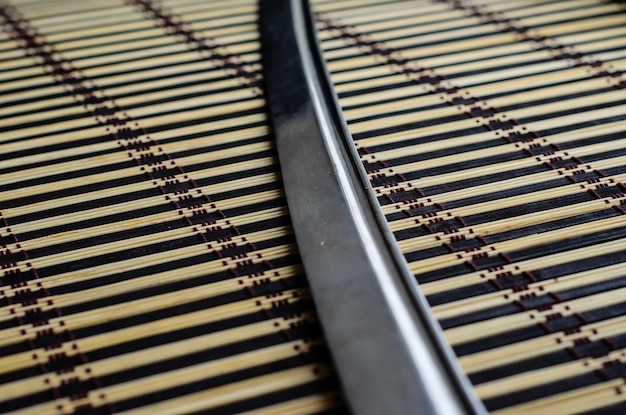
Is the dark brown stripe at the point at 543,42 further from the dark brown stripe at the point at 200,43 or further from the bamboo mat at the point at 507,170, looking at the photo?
the dark brown stripe at the point at 200,43

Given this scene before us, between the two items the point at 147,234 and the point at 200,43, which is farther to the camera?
the point at 200,43

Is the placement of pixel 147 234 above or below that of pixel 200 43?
below

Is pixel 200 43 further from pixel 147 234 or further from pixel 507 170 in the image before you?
pixel 507 170

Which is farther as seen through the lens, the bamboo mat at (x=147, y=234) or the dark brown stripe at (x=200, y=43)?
the dark brown stripe at (x=200, y=43)

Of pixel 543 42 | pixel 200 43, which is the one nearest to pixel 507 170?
pixel 543 42

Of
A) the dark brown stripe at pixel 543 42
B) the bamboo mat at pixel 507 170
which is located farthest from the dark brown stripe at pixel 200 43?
the dark brown stripe at pixel 543 42

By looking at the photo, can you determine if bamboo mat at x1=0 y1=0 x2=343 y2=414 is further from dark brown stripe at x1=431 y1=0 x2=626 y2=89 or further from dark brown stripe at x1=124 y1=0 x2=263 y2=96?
dark brown stripe at x1=431 y1=0 x2=626 y2=89
